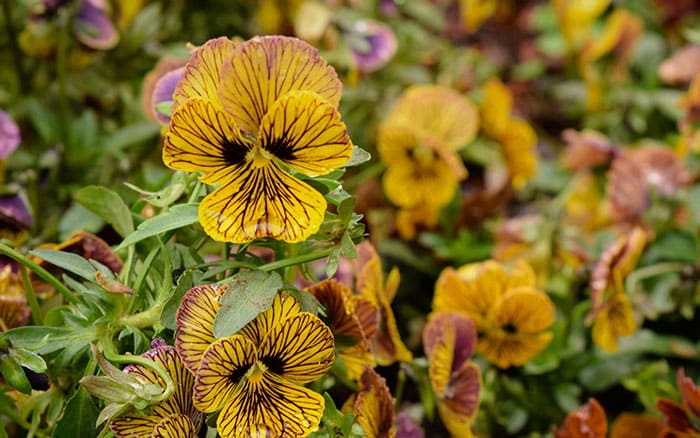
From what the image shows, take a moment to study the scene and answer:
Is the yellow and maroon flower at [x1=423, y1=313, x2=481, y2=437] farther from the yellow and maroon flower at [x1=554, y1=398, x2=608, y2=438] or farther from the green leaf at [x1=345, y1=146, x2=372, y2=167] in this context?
the green leaf at [x1=345, y1=146, x2=372, y2=167]

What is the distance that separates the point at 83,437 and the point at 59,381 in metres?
0.09

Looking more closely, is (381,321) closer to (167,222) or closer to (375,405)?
(375,405)

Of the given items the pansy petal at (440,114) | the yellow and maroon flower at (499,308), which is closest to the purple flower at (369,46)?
the pansy petal at (440,114)

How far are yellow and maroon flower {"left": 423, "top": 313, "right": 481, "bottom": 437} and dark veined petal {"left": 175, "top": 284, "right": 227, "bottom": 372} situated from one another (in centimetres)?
31

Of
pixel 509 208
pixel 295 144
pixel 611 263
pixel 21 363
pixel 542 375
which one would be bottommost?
pixel 509 208

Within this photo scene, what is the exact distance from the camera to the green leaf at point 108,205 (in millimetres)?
731

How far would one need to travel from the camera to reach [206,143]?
622mm

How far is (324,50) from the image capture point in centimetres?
148

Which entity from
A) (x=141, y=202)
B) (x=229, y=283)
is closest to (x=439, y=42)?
(x=141, y=202)

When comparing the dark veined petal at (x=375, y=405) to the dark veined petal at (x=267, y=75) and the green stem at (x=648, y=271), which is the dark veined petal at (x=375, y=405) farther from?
the green stem at (x=648, y=271)

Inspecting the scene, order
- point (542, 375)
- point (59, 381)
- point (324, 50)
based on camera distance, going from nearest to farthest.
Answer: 1. point (59, 381)
2. point (542, 375)
3. point (324, 50)

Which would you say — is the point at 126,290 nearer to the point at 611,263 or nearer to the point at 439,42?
the point at 611,263

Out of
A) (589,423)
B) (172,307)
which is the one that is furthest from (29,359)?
(589,423)

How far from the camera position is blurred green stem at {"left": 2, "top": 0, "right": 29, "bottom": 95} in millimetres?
1193
